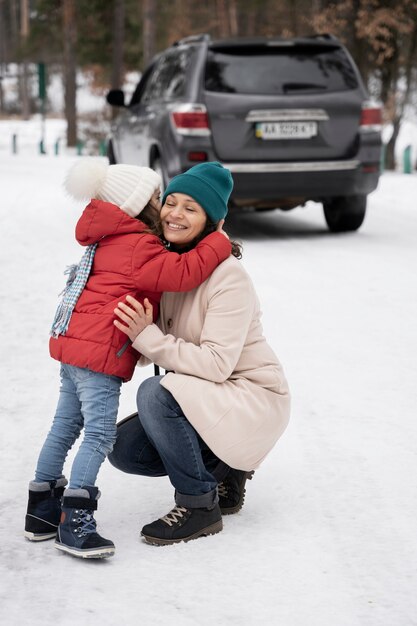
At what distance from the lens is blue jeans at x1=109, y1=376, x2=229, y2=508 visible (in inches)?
124

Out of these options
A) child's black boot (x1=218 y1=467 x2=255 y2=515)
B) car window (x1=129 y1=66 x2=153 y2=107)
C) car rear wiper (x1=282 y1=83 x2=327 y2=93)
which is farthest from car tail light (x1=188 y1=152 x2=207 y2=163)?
child's black boot (x1=218 y1=467 x2=255 y2=515)

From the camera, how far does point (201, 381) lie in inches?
124

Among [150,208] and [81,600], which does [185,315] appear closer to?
[150,208]

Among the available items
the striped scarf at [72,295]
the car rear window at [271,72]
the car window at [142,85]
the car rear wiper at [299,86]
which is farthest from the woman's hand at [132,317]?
the car window at [142,85]

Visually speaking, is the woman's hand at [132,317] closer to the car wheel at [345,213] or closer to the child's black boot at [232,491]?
the child's black boot at [232,491]

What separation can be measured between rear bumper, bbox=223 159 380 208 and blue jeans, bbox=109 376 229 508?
5698 mm

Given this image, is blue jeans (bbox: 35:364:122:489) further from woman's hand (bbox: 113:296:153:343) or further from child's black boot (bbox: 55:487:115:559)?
woman's hand (bbox: 113:296:153:343)

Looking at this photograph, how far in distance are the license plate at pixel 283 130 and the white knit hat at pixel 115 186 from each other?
5.90m

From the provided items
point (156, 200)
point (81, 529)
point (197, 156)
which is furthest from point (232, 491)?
point (197, 156)

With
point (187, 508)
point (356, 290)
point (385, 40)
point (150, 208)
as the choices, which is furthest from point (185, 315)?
point (385, 40)

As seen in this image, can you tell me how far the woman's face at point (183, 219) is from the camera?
3.22m

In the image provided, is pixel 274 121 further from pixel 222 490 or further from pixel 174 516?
pixel 174 516

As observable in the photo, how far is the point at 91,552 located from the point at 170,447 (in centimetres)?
41

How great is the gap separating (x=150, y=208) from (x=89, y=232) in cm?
25
